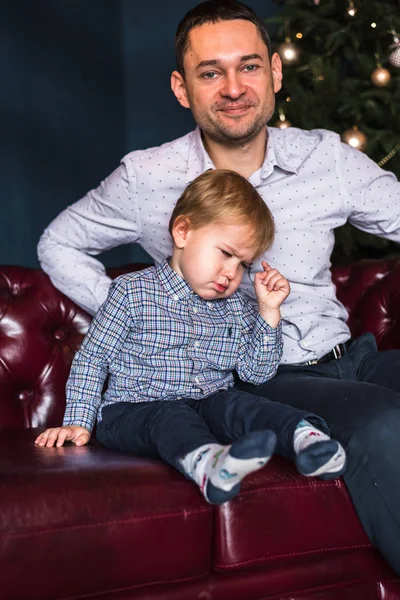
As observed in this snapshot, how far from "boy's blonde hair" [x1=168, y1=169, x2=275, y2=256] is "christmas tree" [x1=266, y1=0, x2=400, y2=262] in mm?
1977

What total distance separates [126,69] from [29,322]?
3.49m

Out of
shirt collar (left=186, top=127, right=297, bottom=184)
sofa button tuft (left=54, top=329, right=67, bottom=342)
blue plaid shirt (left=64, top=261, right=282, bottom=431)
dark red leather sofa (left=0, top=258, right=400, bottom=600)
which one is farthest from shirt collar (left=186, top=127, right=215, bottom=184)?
dark red leather sofa (left=0, top=258, right=400, bottom=600)

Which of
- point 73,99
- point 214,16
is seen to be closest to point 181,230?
point 214,16

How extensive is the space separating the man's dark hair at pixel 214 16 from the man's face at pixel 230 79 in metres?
0.02

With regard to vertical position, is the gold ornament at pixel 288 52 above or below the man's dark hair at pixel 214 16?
below

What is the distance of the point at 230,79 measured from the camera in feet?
7.64

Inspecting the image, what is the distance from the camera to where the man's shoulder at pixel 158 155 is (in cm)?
242

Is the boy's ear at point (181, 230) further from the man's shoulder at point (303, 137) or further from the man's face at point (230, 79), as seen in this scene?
the man's shoulder at point (303, 137)

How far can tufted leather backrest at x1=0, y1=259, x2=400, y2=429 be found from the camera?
2.41 meters

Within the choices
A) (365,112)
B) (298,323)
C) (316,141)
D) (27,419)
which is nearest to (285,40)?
(365,112)

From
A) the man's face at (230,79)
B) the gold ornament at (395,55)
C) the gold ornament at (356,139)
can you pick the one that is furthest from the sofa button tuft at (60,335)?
the gold ornament at (395,55)

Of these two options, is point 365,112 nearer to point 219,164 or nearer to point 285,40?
point 285,40

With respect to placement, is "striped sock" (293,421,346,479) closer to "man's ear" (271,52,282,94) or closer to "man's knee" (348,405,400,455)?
"man's knee" (348,405,400,455)

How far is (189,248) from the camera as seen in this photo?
208 centimetres
